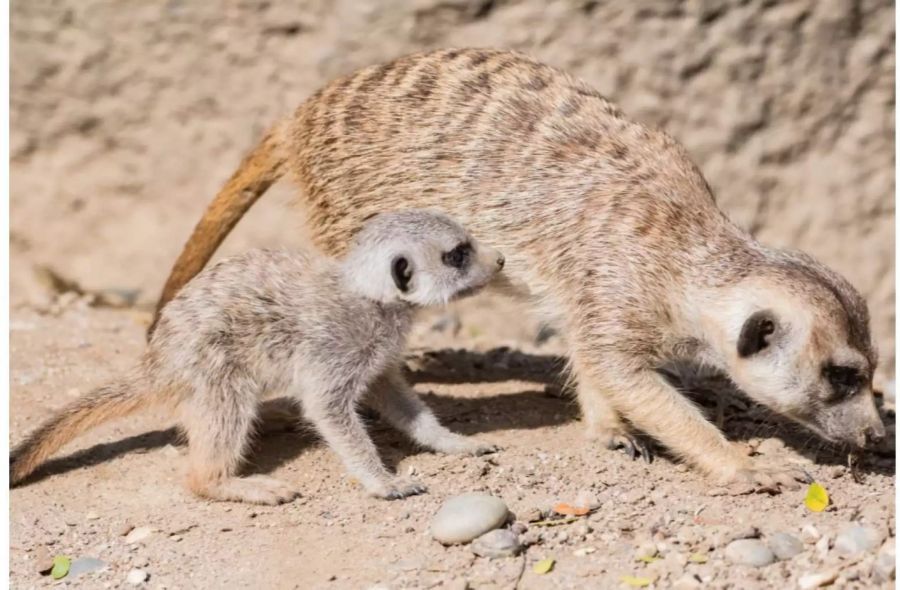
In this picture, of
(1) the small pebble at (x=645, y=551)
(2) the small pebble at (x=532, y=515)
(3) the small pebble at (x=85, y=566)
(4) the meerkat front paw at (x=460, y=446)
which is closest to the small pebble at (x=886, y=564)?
(1) the small pebble at (x=645, y=551)

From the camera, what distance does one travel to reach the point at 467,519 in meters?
3.05

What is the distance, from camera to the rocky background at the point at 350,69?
4.96m

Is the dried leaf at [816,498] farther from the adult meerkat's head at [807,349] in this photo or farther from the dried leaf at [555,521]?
the dried leaf at [555,521]

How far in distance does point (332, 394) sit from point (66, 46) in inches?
97.1

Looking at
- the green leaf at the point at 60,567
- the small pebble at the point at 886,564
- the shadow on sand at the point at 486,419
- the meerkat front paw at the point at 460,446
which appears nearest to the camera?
the small pebble at the point at 886,564

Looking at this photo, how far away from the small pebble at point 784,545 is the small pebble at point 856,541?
0.29ft

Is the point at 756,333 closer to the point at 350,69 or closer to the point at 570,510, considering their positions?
the point at 570,510

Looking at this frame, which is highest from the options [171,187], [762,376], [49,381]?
[762,376]

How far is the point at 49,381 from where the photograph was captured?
419 cm

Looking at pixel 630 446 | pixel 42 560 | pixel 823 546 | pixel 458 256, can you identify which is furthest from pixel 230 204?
pixel 823 546

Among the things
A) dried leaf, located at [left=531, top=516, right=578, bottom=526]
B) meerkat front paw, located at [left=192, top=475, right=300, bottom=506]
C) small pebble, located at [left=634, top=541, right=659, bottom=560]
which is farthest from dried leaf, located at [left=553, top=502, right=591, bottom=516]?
meerkat front paw, located at [left=192, top=475, right=300, bottom=506]

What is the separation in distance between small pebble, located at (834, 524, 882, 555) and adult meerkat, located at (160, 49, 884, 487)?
1.42ft

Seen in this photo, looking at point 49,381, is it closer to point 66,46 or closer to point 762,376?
point 66,46

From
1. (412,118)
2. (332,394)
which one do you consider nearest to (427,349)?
(412,118)
